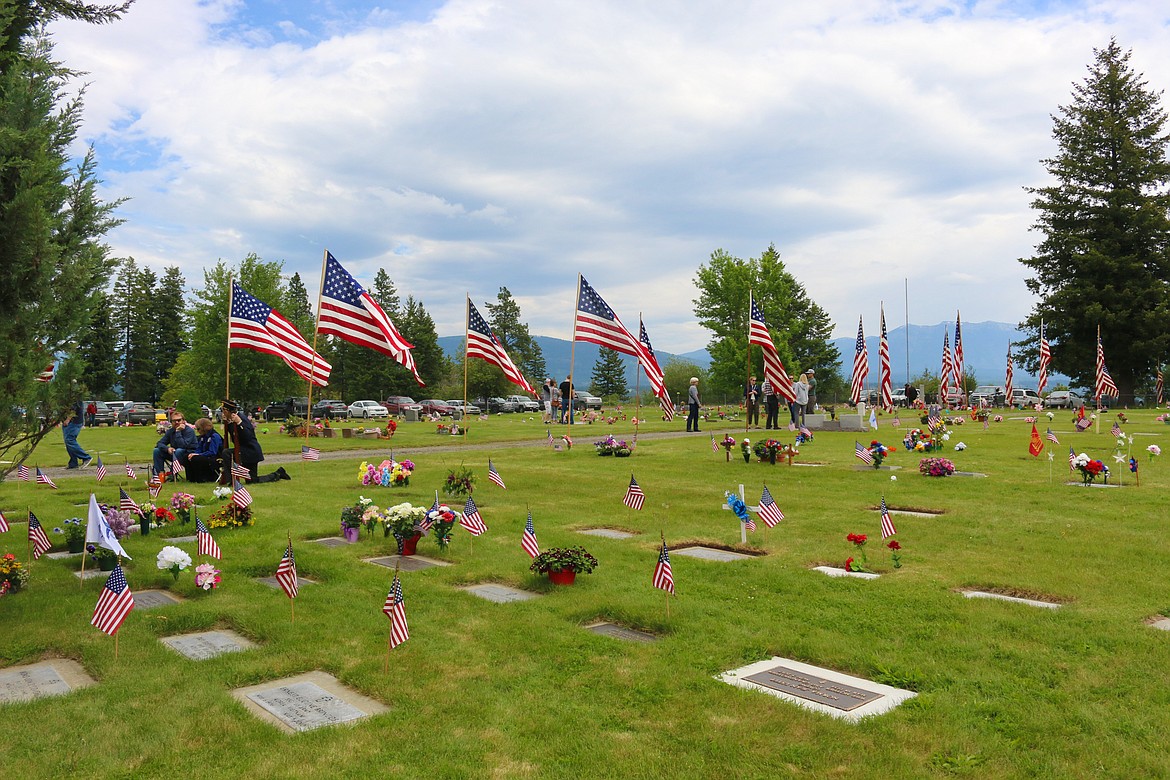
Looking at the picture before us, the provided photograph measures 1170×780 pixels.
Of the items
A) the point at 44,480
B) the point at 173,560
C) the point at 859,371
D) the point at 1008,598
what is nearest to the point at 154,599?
the point at 173,560

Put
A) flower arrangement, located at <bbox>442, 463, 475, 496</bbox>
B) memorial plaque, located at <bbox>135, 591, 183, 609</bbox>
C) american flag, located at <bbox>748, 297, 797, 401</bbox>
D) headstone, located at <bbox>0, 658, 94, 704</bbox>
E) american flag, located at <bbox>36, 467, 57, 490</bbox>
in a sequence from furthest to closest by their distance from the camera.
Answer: american flag, located at <bbox>748, 297, 797, 401</bbox>
american flag, located at <bbox>36, 467, 57, 490</bbox>
flower arrangement, located at <bbox>442, 463, 475, 496</bbox>
memorial plaque, located at <bbox>135, 591, 183, 609</bbox>
headstone, located at <bbox>0, 658, 94, 704</bbox>

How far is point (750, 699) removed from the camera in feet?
15.1

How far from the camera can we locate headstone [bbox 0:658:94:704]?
4.96 m

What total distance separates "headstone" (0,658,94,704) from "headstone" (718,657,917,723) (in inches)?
173

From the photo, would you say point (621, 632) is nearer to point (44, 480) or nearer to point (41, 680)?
point (41, 680)

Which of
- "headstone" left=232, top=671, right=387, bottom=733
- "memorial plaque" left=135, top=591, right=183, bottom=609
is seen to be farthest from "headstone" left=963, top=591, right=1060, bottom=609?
"memorial plaque" left=135, top=591, right=183, bottom=609

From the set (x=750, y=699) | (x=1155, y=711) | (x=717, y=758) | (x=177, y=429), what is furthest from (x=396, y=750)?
(x=177, y=429)

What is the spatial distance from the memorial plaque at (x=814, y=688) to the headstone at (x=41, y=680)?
4.56 metres

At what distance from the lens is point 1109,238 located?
166 ft

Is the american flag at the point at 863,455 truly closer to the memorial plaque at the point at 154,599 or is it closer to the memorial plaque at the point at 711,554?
the memorial plaque at the point at 711,554

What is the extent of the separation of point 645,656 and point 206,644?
11.1ft

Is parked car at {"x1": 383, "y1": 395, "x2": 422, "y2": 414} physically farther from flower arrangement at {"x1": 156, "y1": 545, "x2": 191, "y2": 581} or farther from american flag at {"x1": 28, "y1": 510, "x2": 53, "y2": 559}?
flower arrangement at {"x1": 156, "y1": 545, "x2": 191, "y2": 581}

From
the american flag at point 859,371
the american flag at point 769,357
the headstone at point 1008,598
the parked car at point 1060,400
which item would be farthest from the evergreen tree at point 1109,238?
the headstone at point 1008,598

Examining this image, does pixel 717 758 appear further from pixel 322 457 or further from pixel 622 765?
pixel 322 457
